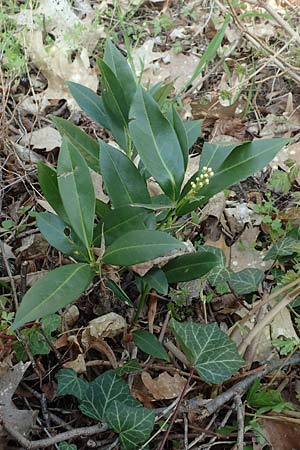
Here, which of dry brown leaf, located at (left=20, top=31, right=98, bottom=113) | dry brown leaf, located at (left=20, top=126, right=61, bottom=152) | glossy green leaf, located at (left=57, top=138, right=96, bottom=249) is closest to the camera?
glossy green leaf, located at (left=57, top=138, right=96, bottom=249)

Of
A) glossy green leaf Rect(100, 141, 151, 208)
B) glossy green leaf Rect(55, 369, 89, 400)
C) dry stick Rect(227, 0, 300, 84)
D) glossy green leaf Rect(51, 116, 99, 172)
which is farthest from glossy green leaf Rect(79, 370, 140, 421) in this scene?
dry stick Rect(227, 0, 300, 84)

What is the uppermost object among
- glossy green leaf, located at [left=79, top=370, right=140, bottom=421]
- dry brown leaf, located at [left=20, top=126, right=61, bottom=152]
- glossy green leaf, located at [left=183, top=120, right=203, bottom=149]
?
glossy green leaf, located at [left=183, top=120, right=203, bottom=149]

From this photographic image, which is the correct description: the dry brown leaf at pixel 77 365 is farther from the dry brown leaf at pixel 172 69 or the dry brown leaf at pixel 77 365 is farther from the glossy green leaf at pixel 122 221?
the dry brown leaf at pixel 172 69

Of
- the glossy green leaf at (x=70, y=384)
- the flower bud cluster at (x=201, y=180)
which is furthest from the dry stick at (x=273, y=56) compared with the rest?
the glossy green leaf at (x=70, y=384)

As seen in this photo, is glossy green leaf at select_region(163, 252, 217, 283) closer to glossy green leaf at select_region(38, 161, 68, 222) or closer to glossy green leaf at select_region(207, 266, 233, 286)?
glossy green leaf at select_region(207, 266, 233, 286)

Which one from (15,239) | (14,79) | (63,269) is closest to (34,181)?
(15,239)

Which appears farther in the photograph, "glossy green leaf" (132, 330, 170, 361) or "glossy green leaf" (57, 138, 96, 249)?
"glossy green leaf" (132, 330, 170, 361)

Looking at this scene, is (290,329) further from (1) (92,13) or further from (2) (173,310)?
(1) (92,13)
